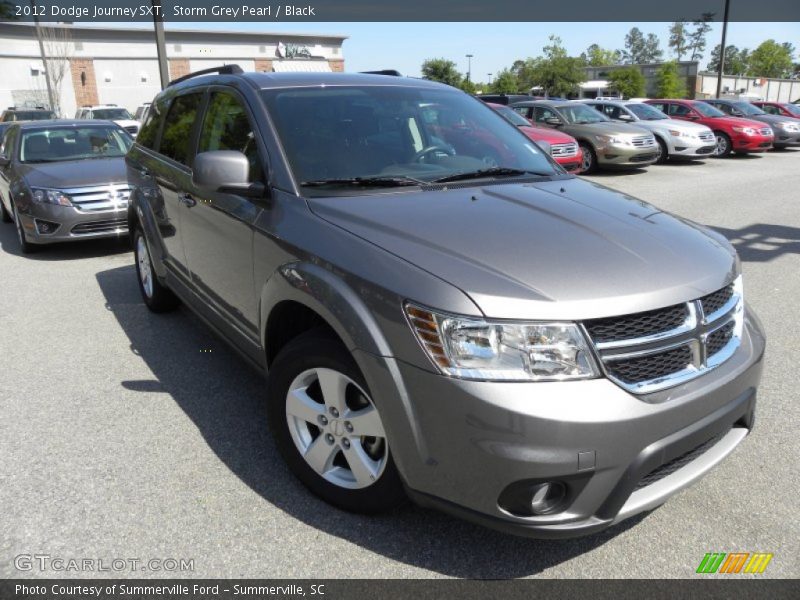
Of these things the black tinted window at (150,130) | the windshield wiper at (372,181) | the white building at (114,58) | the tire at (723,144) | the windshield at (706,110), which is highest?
the white building at (114,58)

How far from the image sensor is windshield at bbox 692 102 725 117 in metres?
19.1

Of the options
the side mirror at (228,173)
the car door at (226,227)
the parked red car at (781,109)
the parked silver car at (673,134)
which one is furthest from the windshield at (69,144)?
the parked red car at (781,109)

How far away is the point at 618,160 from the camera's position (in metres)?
14.2

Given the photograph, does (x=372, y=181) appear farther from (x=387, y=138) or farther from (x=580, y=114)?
(x=580, y=114)

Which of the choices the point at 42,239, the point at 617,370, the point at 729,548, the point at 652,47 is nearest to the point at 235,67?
the point at 617,370

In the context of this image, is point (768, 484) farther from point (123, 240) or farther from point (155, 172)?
point (123, 240)

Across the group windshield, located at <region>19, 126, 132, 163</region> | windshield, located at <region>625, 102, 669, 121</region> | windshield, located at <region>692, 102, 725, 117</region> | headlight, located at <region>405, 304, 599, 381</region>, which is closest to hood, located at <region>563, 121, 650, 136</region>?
windshield, located at <region>625, 102, 669, 121</region>

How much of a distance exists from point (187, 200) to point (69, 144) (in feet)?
18.8

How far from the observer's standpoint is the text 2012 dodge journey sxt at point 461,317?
2.11 meters

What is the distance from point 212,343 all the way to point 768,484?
3.53m

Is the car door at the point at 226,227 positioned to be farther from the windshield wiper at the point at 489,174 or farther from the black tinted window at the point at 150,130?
the black tinted window at the point at 150,130

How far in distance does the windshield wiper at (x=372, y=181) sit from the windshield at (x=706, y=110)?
738 inches

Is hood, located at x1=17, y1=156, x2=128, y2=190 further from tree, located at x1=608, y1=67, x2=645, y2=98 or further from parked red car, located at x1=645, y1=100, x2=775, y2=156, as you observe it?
tree, located at x1=608, y1=67, x2=645, y2=98

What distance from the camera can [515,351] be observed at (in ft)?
6.91
